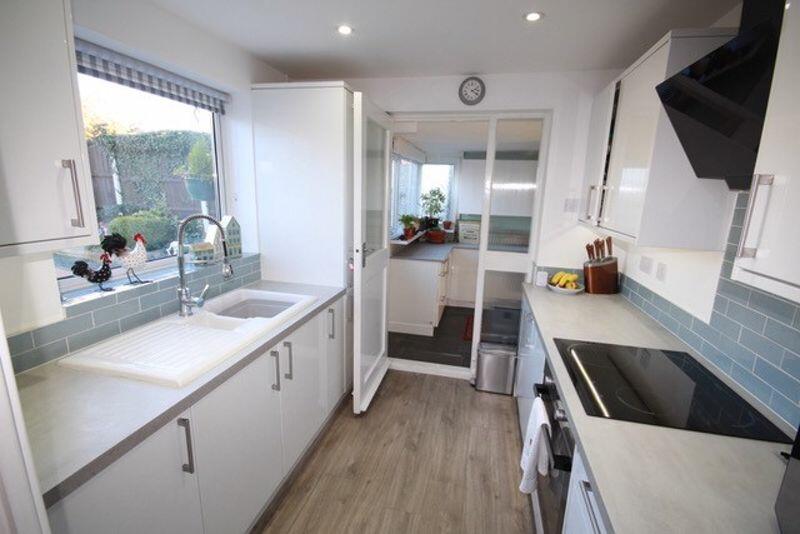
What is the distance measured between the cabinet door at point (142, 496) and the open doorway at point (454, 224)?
2.24 m

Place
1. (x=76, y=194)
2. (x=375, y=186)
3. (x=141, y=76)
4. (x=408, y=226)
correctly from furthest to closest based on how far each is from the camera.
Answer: (x=408, y=226)
(x=375, y=186)
(x=141, y=76)
(x=76, y=194)

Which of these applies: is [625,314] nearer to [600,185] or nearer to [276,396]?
[600,185]

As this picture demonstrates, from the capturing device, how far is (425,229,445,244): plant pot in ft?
15.6

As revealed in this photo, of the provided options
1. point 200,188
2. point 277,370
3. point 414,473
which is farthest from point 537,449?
point 200,188

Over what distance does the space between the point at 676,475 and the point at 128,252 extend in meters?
2.11

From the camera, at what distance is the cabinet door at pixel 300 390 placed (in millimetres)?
1739

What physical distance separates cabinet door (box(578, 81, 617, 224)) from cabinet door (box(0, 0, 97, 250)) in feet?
7.33

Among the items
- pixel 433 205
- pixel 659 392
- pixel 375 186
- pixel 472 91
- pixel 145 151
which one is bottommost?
pixel 659 392

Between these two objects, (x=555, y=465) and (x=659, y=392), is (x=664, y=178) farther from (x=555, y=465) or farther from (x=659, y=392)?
(x=555, y=465)

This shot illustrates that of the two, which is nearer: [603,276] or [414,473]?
[414,473]

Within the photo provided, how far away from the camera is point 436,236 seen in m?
4.77

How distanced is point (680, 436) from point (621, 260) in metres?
1.62

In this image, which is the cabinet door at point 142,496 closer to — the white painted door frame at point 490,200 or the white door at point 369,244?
the white door at point 369,244

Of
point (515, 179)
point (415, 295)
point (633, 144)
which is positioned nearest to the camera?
point (633, 144)
